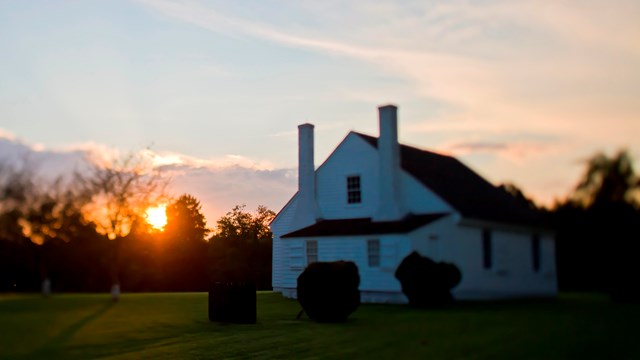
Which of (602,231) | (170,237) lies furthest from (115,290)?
(602,231)

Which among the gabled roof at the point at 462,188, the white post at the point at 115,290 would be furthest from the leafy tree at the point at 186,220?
the gabled roof at the point at 462,188

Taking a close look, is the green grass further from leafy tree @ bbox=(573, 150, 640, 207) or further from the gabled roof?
leafy tree @ bbox=(573, 150, 640, 207)

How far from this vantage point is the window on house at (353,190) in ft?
139

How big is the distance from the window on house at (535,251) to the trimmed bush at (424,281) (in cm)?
1601

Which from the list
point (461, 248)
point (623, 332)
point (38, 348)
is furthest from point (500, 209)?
point (38, 348)

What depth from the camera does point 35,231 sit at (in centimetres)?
2030

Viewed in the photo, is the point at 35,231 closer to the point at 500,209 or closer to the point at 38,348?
the point at 38,348

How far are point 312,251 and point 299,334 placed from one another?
2110 centimetres

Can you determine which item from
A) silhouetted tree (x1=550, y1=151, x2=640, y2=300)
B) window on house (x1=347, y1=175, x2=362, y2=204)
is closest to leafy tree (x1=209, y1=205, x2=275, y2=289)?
window on house (x1=347, y1=175, x2=362, y2=204)

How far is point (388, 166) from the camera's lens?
40625mm

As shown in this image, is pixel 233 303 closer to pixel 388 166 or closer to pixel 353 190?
pixel 388 166

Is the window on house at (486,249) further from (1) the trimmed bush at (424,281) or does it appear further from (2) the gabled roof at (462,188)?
(1) the trimmed bush at (424,281)

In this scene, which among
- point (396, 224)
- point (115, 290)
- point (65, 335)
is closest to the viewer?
point (65, 335)

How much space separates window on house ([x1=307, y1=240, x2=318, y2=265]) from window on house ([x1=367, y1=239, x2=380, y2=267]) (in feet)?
13.1
